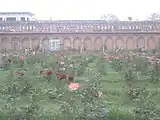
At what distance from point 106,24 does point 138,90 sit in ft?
74.6

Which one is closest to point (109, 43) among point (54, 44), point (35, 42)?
point (54, 44)

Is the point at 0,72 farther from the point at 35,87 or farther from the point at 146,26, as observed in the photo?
the point at 146,26

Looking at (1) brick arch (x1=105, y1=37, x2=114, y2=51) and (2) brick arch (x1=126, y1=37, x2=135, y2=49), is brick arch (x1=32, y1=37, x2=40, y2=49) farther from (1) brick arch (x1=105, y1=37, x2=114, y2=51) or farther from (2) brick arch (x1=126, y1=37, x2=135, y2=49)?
(2) brick arch (x1=126, y1=37, x2=135, y2=49)

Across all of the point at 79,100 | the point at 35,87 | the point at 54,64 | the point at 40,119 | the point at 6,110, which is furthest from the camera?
the point at 54,64

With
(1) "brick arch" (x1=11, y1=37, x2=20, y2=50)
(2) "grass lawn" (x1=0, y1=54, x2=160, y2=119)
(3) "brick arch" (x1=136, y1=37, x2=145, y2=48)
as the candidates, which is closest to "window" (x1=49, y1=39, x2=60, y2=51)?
(1) "brick arch" (x1=11, y1=37, x2=20, y2=50)

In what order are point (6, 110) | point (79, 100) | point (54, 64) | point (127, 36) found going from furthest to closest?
point (127, 36), point (54, 64), point (79, 100), point (6, 110)

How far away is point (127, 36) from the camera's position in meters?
30.7

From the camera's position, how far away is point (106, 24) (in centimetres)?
3098

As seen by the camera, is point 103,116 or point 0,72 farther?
point 0,72

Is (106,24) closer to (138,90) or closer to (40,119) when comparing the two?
(138,90)

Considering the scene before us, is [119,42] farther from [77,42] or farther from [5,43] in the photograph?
[5,43]

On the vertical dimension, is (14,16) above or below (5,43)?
above

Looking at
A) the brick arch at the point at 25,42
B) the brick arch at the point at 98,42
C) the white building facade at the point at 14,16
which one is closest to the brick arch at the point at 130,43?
the brick arch at the point at 98,42

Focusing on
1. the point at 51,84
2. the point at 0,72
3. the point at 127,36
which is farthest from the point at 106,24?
the point at 51,84
